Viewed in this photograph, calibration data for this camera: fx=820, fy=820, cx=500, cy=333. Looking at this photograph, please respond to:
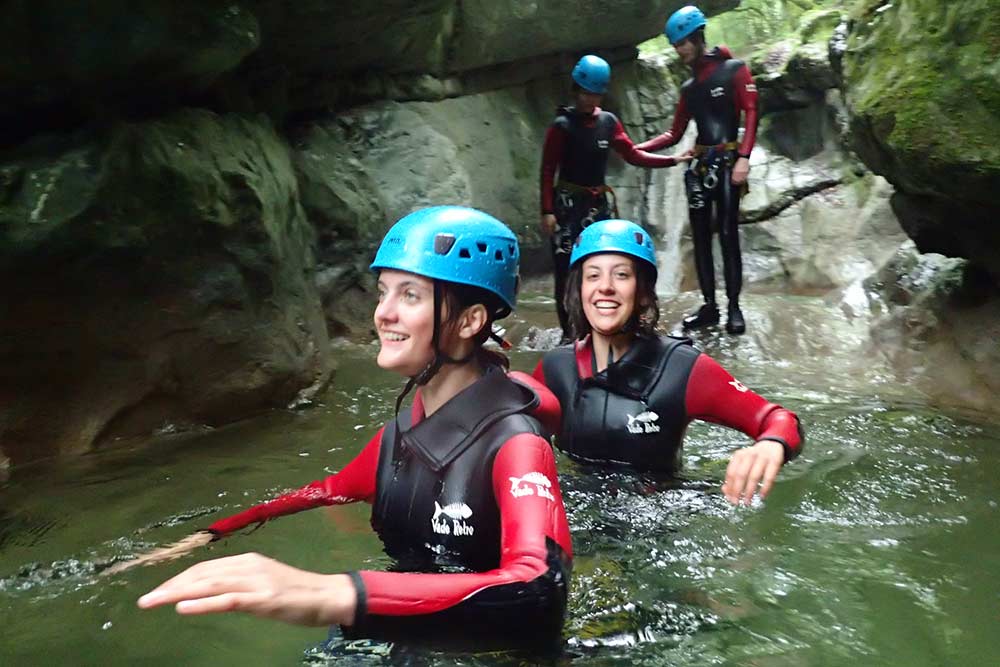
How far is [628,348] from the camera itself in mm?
Result: 3283

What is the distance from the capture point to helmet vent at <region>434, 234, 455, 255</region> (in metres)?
2.05

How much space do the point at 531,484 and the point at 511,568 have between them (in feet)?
0.72

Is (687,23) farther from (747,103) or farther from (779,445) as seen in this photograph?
(779,445)

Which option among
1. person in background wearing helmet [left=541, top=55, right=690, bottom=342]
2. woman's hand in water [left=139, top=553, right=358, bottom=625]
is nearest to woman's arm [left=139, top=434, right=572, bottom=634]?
woman's hand in water [left=139, top=553, right=358, bottom=625]

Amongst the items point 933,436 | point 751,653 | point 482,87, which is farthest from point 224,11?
point 482,87

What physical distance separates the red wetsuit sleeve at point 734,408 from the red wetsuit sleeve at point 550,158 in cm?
361

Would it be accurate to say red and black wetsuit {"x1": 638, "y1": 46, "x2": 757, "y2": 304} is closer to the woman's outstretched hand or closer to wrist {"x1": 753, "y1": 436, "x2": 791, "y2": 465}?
wrist {"x1": 753, "y1": 436, "x2": 791, "y2": 465}

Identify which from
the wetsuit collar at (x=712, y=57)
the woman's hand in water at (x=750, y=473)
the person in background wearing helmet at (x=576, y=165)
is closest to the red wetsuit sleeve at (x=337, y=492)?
the woman's hand in water at (x=750, y=473)

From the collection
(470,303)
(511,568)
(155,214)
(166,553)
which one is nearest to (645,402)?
(470,303)

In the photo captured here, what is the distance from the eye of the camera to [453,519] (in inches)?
79.3

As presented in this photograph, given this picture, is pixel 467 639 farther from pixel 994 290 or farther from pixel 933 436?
pixel 994 290

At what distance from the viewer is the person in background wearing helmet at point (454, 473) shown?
160 centimetres

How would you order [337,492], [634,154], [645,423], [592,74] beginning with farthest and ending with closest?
[634,154]
[592,74]
[645,423]
[337,492]

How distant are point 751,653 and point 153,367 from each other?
3.38 meters
